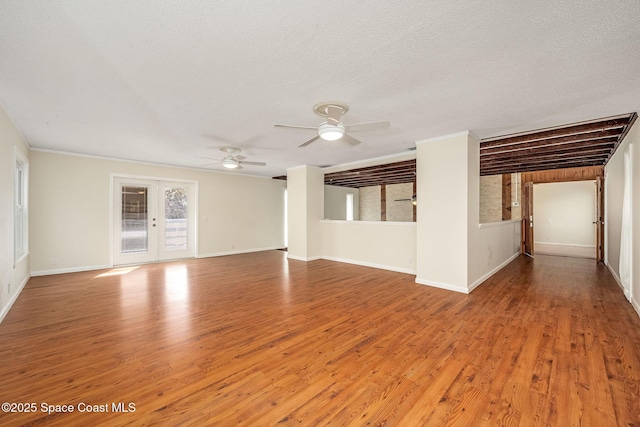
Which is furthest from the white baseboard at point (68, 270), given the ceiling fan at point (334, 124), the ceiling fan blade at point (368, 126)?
the ceiling fan blade at point (368, 126)

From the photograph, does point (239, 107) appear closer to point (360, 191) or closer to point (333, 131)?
point (333, 131)

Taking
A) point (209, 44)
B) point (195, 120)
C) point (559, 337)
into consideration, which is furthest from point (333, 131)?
point (559, 337)

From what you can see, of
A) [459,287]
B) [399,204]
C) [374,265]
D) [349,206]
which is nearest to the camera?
[459,287]

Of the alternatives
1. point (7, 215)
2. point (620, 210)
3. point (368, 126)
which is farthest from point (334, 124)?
point (620, 210)

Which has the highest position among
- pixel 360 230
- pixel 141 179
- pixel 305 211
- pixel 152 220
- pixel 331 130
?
pixel 331 130

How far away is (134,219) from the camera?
6.49 meters

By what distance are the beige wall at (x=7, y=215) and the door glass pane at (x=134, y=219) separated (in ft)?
7.76

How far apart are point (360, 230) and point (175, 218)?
16.1 feet

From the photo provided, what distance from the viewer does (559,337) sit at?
2717mm

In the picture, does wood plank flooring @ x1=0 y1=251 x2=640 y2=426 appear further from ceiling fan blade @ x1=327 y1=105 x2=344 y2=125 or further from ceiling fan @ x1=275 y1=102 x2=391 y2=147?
ceiling fan blade @ x1=327 y1=105 x2=344 y2=125

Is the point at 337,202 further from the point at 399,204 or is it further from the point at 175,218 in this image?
the point at 175,218

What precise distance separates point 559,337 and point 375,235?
3.75 meters

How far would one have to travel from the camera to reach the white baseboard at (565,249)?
7760 millimetres

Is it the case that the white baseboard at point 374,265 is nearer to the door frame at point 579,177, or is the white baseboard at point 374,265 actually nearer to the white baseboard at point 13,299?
the door frame at point 579,177
